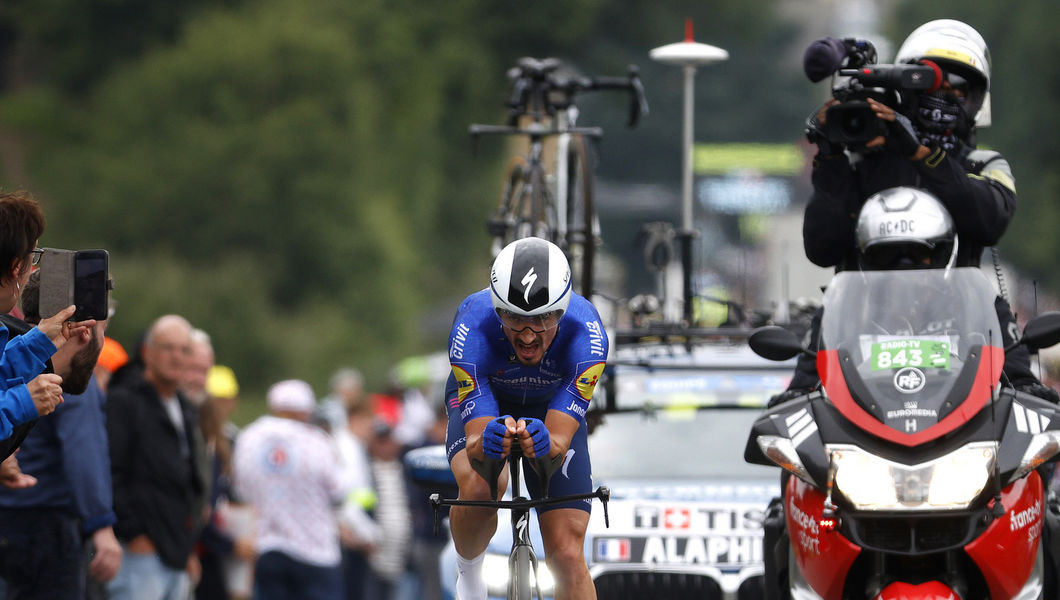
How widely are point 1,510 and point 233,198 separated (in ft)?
102

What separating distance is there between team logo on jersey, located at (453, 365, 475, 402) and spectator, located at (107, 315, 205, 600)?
324 centimetres

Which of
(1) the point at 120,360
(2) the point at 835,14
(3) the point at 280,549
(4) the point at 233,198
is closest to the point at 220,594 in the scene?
(3) the point at 280,549

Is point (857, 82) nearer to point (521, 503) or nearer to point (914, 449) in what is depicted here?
point (914, 449)

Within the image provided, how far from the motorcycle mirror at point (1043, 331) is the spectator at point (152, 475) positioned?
16.7 ft

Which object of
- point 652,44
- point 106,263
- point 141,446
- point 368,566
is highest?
point 652,44

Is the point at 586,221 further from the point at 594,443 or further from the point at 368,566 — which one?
the point at 368,566

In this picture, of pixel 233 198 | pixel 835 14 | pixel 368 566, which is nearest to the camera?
pixel 368 566

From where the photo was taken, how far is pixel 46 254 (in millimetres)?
6953

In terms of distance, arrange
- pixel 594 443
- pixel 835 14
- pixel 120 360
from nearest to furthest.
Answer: pixel 594 443, pixel 120 360, pixel 835 14

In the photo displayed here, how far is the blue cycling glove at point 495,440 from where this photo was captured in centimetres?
766

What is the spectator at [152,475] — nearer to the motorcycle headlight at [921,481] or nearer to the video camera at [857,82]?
the video camera at [857,82]

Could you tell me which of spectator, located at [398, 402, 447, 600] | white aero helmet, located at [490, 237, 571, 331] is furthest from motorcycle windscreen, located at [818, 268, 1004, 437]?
spectator, located at [398, 402, 447, 600]

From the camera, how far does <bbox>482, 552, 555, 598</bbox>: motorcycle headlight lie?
9078 mm

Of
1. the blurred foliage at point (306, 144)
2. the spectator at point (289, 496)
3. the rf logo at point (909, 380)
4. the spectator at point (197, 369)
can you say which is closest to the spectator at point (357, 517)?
the spectator at point (289, 496)
